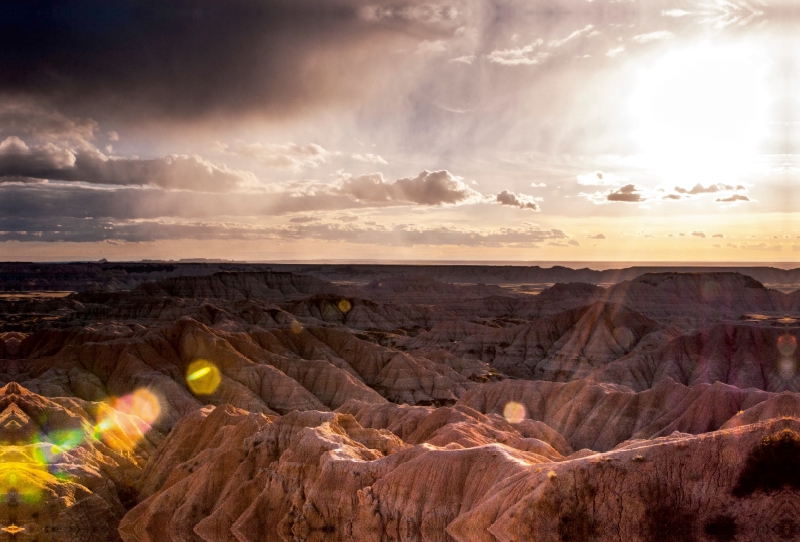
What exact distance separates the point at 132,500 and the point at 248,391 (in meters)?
32.8

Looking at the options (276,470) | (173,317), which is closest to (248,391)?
(276,470)

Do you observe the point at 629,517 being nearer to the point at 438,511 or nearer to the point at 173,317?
the point at 438,511

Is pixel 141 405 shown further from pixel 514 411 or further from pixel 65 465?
pixel 514 411

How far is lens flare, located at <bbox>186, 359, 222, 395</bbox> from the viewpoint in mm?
84375

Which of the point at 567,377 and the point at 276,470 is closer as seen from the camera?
the point at 276,470

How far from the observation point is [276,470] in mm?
40031

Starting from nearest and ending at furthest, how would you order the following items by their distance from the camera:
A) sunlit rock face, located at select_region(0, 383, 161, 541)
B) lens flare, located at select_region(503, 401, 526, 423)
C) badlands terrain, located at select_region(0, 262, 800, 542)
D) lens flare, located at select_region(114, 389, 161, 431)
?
1. badlands terrain, located at select_region(0, 262, 800, 542)
2. sunlit rock face, located at select_region(0, 383, 161, 541)
3. lens flare, located at select_region(114, 389, 161, 431)
4. lens flare, located at select_region(503, 401, 526, 423)

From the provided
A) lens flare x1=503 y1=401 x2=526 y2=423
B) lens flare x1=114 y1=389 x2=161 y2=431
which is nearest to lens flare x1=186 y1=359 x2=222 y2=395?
lens flare x1=114 y1=389 x2=161 y2=431

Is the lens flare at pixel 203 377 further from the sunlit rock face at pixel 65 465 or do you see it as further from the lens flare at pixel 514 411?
the lens flare at pixel 514 411

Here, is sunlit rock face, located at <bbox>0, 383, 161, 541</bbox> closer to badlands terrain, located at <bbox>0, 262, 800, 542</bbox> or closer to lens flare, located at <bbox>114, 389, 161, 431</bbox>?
badlands terrain, located at <bbox>0, 262, 800, 542</bbox>

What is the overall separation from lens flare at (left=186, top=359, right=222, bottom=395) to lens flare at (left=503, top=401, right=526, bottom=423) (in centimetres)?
3657

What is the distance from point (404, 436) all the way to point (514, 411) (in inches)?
978

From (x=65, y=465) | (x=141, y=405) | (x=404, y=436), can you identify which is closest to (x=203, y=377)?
(x=141, y=405)

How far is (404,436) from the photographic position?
5531 cm
